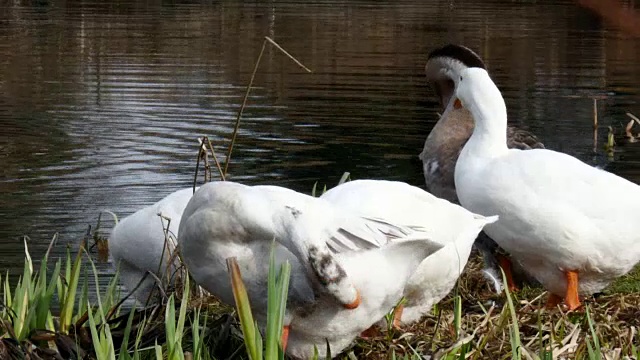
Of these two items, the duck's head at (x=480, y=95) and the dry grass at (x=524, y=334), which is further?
the duck's head at (x=480, y=95)

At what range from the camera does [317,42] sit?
27.0 m

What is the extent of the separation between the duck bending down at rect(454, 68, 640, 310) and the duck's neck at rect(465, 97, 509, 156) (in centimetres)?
11

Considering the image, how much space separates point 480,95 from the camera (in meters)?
6.53

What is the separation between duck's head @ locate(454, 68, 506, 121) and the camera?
6473 millimetres

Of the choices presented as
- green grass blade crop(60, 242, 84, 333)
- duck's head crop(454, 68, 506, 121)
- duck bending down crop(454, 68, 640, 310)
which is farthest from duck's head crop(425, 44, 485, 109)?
green grass blade crop(60, 242, 84, 333)

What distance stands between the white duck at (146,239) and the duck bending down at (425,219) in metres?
1.75

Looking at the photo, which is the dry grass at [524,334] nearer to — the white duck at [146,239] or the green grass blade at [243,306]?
the green grass blade at [243,306]

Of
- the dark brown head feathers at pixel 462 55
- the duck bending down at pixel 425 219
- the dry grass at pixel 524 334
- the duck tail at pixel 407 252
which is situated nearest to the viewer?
the duck tail at pixel 407 252

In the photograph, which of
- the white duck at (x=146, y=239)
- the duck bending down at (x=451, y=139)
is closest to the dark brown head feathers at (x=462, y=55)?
the duck bending down at (x=451, y=139)

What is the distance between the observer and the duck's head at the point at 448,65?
8.54 metres

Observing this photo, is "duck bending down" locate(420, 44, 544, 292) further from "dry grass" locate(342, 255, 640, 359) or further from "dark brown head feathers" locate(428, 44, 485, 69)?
"dry grass" locate(342, 255, 640, 359)

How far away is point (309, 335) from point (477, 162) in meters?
1.61

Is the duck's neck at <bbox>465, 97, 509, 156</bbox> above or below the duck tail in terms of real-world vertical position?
above

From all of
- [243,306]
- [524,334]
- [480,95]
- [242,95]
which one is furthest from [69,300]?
[242,95]
